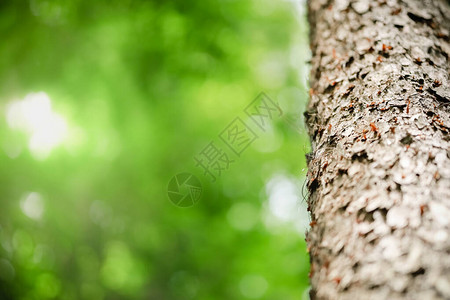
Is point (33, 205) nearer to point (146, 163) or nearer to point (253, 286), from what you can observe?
point (146, 163)

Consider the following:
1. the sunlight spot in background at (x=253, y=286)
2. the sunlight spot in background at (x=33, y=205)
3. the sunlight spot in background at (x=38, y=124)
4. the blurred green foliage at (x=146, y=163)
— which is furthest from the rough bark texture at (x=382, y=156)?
the sunlight spot in background at (x=253, y=286)

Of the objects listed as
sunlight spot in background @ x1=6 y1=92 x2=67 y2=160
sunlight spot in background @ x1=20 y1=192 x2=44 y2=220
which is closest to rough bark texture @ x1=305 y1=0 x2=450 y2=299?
sunlight spot in background @ x1=6 y1=92 x2=67 y2=160

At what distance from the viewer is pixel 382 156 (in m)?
1.08

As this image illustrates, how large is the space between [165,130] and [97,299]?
12.0ft

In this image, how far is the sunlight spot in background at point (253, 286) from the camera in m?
7.38

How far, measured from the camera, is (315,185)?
1241mm

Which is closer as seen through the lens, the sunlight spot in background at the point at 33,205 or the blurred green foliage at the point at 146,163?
the blurred green foliage at the point at 146,163

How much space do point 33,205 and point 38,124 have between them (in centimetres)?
156

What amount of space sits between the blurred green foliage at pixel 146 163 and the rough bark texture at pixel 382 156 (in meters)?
2.88

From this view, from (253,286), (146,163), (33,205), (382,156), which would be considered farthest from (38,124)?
(382,156)

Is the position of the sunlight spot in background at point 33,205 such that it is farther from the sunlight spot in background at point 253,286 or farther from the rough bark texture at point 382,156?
the rough bark texture at point 382,156

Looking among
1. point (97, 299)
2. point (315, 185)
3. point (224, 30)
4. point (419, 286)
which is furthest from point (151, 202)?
point (419, 286)

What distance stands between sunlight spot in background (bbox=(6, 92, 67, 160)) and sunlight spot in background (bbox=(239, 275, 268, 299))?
186 inches

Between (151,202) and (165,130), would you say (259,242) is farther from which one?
(165,130)
